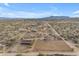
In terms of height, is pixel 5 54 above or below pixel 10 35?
below

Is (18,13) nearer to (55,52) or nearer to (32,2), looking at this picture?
(32,2)

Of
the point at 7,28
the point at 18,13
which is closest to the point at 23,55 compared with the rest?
the point at 7,28

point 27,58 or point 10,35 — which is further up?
point 10,35

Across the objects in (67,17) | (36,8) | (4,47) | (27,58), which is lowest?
(27,58)

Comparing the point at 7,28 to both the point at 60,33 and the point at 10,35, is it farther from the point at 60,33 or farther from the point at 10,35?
the point at 60,33

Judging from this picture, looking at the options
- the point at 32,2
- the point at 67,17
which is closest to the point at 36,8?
the point at 32,2

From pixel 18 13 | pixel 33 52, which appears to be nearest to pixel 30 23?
pixel 18 13

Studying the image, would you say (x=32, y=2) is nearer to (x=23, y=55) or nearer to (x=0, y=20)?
(x=0, y=20)

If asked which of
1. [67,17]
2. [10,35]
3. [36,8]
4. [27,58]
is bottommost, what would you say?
[27,58]
